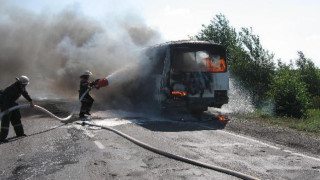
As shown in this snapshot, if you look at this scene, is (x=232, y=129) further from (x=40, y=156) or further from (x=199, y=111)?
(x=40, y=156)

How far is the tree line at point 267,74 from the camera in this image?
53.3 ft

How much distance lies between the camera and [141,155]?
22.4ft

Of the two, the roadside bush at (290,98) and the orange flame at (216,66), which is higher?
the orange flame at (216,66)

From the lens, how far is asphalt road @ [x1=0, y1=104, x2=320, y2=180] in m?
5.59

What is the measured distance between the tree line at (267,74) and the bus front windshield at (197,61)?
4599 millimetres

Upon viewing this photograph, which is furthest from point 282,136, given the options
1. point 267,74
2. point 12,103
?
point 267,74

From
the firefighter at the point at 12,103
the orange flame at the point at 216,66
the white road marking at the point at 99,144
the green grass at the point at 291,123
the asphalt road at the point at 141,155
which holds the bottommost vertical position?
the green grass at the point at 291,123

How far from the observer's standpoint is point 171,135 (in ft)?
30.3

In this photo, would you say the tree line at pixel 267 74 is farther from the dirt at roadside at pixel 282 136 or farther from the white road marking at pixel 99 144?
the white road marking at pixel 99 144

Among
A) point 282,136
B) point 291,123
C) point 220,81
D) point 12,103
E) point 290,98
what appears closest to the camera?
point 282,136

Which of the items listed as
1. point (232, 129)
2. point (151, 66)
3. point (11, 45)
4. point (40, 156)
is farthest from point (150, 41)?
point (40, 156)

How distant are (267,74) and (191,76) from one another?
11644 mm

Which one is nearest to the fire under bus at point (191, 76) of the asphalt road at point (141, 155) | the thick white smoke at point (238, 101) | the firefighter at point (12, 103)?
the asphalt road at point (141, 155)

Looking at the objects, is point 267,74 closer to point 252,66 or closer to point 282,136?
point 252,66
